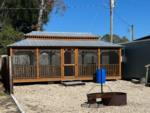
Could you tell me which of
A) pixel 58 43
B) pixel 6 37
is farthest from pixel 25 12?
pixel 58 43

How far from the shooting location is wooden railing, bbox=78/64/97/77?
2375cm

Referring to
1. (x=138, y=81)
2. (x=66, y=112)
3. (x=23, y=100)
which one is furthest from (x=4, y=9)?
(x=66, y=112)

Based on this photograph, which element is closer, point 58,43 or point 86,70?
point 58,43

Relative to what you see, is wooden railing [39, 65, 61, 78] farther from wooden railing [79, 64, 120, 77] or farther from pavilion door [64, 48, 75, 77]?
wooden railing [79, 64, 120, 77]

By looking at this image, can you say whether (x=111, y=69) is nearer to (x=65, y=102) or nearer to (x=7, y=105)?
(x=65, y=102)

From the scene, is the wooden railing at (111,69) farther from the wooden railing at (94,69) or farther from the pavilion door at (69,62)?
the pavilion door at (69,62)

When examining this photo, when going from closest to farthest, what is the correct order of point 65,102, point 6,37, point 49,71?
point 65,102, point 49,71, point 6,37

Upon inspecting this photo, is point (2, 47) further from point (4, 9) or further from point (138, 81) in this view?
point (138, 81)

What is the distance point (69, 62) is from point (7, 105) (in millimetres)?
10154

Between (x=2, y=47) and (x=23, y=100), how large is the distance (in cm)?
2005

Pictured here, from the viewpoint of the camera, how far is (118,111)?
12.2 metres

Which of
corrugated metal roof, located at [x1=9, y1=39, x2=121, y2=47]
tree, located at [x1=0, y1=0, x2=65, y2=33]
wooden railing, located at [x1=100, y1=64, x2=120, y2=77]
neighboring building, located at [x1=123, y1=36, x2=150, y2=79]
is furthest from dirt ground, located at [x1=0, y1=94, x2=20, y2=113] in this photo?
tree, located at [x1=0, y1=0, x2=65, y2=33]

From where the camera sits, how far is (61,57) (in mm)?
23297

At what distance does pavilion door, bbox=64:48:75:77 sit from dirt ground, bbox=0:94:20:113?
6.94 m
